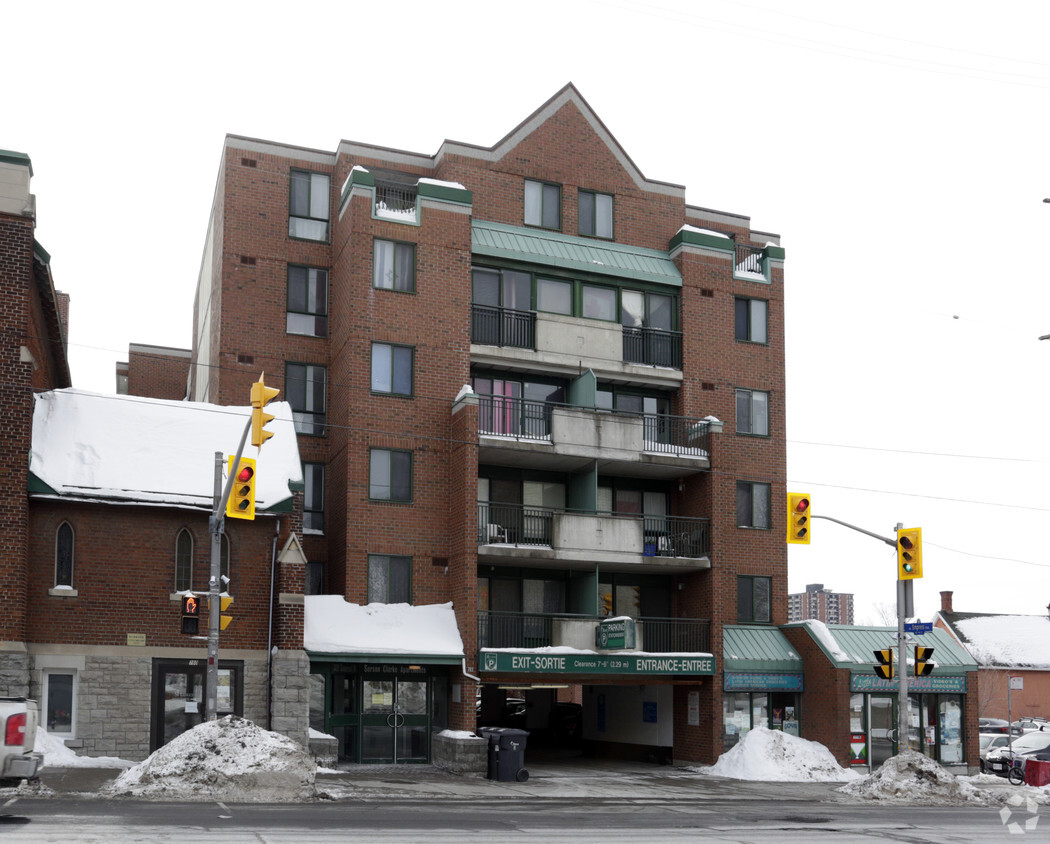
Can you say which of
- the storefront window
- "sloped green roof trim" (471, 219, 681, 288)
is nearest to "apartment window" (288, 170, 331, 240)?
"sloped green roof trim" (471, 219, 681, 288)

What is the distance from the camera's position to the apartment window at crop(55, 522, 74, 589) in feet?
89.0

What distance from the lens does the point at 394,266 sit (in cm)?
3384

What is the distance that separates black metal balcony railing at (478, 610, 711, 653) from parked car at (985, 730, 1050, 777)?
1007 cm

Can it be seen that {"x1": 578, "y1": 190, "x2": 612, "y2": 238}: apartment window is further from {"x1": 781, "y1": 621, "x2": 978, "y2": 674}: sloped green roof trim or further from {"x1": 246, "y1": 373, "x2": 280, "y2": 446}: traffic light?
{"x1": 246, "y1": 373, "x2": 280, "y2": 446}: traffic light

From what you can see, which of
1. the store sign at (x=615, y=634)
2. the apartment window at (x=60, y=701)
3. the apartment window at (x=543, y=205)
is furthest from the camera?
the apartment window at (x=543, y=205)

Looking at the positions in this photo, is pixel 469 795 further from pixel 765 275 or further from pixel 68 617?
pixel 765 275

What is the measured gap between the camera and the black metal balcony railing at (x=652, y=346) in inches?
1444

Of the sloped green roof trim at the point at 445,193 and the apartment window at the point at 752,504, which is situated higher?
the sloped green roof trim at the point at 445,193

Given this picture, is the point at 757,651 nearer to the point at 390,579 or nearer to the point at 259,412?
the point at 390,579

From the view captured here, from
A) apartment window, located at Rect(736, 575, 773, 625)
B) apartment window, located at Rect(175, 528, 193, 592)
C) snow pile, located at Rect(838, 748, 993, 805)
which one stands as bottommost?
snow pile, located at Rect(838, 748, 993, 805)

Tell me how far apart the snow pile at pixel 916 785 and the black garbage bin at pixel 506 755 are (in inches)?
298

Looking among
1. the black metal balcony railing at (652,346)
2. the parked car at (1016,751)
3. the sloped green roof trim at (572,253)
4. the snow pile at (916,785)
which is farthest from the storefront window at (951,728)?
the sloped green roof trim at (572,253)

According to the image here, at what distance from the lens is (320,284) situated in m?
36.2

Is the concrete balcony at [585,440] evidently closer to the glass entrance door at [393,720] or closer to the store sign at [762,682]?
the store sign at [762,682]
